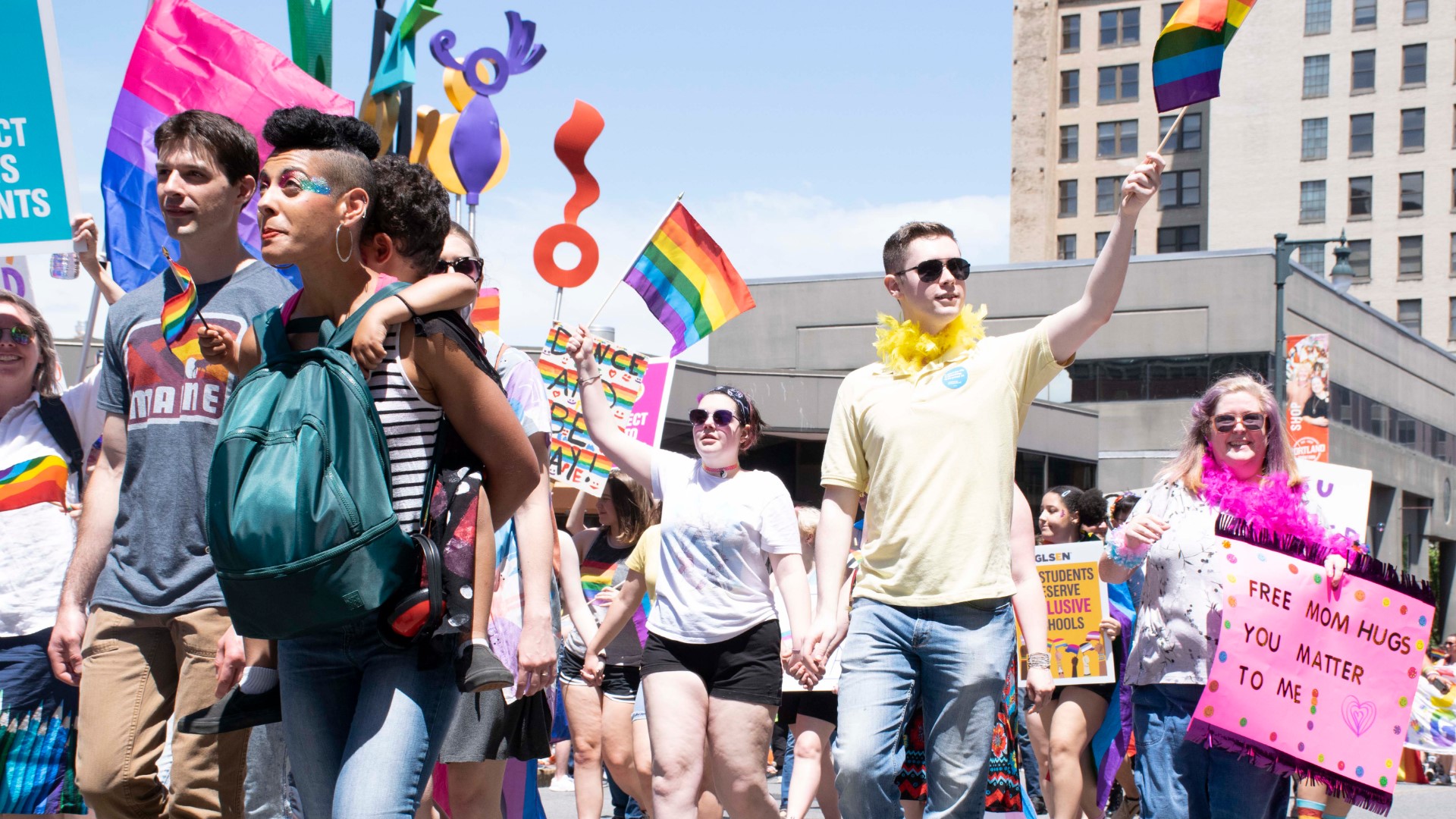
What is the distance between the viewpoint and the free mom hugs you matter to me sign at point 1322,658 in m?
5.04

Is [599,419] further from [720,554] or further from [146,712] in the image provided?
[146,712]

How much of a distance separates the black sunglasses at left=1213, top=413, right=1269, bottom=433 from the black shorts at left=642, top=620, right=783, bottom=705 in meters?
1.92

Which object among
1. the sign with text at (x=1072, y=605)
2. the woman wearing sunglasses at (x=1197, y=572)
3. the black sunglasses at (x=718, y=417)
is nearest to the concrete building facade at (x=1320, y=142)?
the sign with text at (x=1072, y=605)

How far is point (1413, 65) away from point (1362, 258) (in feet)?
29.0

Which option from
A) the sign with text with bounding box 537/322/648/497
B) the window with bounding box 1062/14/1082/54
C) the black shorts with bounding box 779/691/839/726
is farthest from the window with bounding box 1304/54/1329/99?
the black shorts with bounding box 779/691/839/726

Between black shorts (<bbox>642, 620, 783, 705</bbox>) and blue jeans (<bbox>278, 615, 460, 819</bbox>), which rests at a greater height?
blue jeans (<bbox>278, 615, 460, 819</bbox>)

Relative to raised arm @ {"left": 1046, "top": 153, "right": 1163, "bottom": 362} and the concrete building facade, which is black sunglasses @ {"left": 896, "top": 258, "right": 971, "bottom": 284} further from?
the concrete building facade

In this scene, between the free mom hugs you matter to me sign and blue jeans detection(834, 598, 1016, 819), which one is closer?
blue jeans detection(834, 598, 1016, 819)

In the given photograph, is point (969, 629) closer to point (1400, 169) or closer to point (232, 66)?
point (232, 66)

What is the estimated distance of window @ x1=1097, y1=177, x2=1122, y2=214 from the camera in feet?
245

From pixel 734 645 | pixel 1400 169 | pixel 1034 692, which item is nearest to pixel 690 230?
pixel 734 645

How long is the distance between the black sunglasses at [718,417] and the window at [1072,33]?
74.0 metres

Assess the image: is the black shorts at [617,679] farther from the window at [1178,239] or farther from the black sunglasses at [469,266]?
the window at [1178,239]

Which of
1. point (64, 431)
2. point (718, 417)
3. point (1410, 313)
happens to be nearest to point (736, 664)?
point (718, 417)
